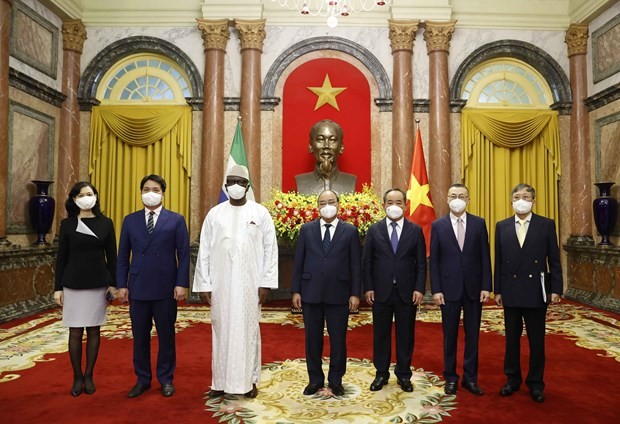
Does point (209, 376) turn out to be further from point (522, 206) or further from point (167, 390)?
point (522, 206)

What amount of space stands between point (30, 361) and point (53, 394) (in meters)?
1.11

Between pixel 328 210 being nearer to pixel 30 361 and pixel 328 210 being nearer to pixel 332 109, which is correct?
pixel 30 361

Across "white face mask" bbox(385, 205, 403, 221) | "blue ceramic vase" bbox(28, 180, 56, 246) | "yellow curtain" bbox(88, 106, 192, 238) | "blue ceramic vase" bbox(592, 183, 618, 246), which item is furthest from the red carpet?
"yellow curtain" bbox(88, 106, 192, 238)

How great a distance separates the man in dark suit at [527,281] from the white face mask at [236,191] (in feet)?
6.67

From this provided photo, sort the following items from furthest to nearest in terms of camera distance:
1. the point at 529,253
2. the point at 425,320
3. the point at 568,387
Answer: the point at 425,320
the point at 568,387
the point at 529,253

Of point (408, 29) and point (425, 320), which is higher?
point (408, 29)

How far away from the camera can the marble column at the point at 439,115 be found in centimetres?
859

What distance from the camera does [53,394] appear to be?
367 cm

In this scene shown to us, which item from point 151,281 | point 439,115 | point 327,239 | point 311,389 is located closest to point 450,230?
point 327,239

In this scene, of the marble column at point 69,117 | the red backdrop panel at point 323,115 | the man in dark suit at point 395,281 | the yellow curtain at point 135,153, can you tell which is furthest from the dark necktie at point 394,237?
the marble column at point 69,117

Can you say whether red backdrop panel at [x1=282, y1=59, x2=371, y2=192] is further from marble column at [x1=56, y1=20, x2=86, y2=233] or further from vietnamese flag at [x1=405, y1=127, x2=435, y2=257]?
marble column at [x1=56, y1=20, x2=86, y2=233]

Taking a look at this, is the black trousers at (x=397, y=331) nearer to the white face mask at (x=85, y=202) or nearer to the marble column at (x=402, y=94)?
the white face mask at (x=85, y=202)

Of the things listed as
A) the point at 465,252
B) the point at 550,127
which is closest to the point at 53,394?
the point at 465,252

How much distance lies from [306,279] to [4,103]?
5560mm
